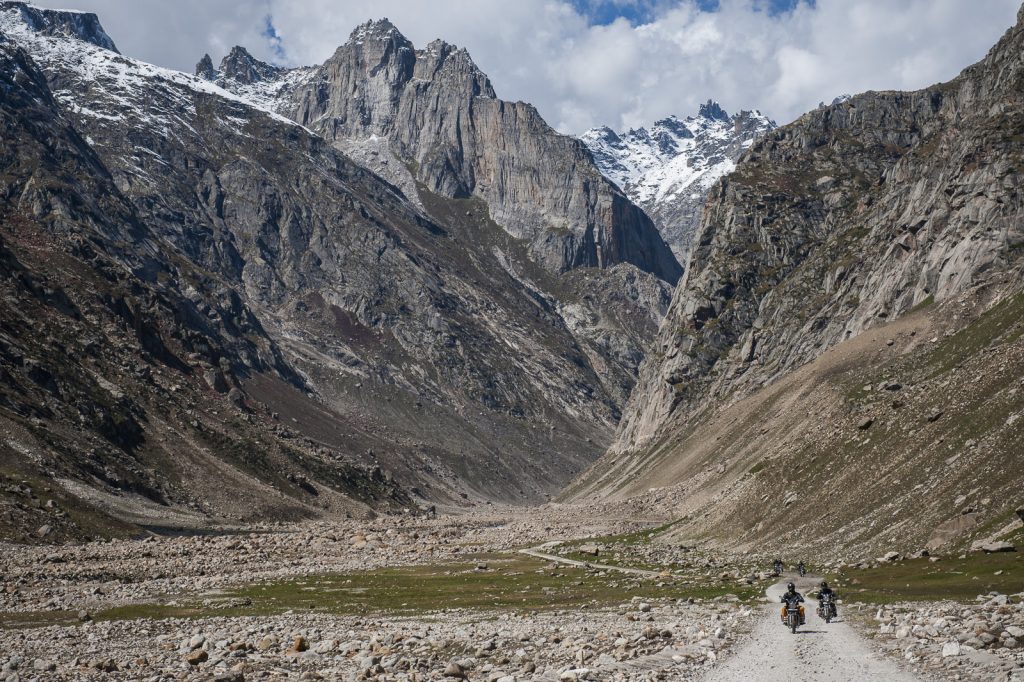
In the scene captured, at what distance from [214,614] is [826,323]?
143469 millimetres

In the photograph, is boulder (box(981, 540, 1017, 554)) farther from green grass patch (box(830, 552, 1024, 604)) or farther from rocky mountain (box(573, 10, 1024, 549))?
rocky mountain (box(573, 10, 1024, 549))

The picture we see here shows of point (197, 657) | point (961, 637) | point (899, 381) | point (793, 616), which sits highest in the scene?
point (899, 381)

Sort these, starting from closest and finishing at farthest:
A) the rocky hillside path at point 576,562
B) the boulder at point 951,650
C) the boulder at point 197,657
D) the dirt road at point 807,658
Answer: the dirt road at point 807,658 → the boulder at point 951,650 → the boulder at point 197,657 → the rocky hillside path at point 576,562

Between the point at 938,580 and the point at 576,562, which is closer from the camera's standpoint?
the point at 938,580

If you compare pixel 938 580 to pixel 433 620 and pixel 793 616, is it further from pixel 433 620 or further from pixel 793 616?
pixel 433 620

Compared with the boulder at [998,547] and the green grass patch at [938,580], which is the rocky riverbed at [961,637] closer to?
the green grass patch at [938,580]

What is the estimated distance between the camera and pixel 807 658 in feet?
107

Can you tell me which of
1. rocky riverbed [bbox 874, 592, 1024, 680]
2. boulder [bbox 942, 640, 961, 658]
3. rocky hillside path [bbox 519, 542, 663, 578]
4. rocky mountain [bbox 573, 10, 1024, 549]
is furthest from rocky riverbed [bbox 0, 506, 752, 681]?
rocky mountain [bbox 573, 10, 1024, 549]

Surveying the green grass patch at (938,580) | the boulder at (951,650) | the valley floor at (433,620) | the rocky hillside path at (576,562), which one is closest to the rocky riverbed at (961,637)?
the boulder at (951,650)

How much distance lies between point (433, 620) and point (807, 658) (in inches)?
1008

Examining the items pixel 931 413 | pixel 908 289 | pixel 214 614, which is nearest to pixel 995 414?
pixel 931 413

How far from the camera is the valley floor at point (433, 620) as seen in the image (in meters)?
33.2

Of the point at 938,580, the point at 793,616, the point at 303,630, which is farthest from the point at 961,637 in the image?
the point at 303,630

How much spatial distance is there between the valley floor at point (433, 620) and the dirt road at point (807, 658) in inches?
3.9
